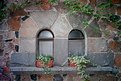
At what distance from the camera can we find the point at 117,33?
221 inches

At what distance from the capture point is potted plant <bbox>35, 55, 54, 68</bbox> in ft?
18.0

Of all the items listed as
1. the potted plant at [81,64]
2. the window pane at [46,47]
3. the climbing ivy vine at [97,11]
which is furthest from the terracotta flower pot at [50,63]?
the climbing ivy vine at [97,11]

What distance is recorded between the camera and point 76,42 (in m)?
5.69

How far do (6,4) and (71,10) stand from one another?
3.88 ft

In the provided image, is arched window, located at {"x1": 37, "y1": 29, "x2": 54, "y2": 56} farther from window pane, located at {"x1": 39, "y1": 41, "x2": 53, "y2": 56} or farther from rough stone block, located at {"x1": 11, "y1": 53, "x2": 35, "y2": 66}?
rough stone block, located at {"x1": 11, "y1": 53, "x2": 35, "y2": 66}

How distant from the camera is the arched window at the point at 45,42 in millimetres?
5672

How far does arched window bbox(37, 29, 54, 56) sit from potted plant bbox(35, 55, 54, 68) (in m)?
0.18

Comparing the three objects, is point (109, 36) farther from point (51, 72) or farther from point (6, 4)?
point (6, 4)

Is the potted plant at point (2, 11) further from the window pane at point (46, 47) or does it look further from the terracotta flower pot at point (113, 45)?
the terracotta flower pot at point (113, 45)

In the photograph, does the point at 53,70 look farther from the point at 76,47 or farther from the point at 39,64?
the point at 76,47

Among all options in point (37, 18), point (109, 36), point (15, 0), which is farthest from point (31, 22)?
point (109, 36)

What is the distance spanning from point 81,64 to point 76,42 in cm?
49

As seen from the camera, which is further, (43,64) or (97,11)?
(97,11)

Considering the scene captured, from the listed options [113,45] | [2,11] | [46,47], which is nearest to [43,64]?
[46,47]
